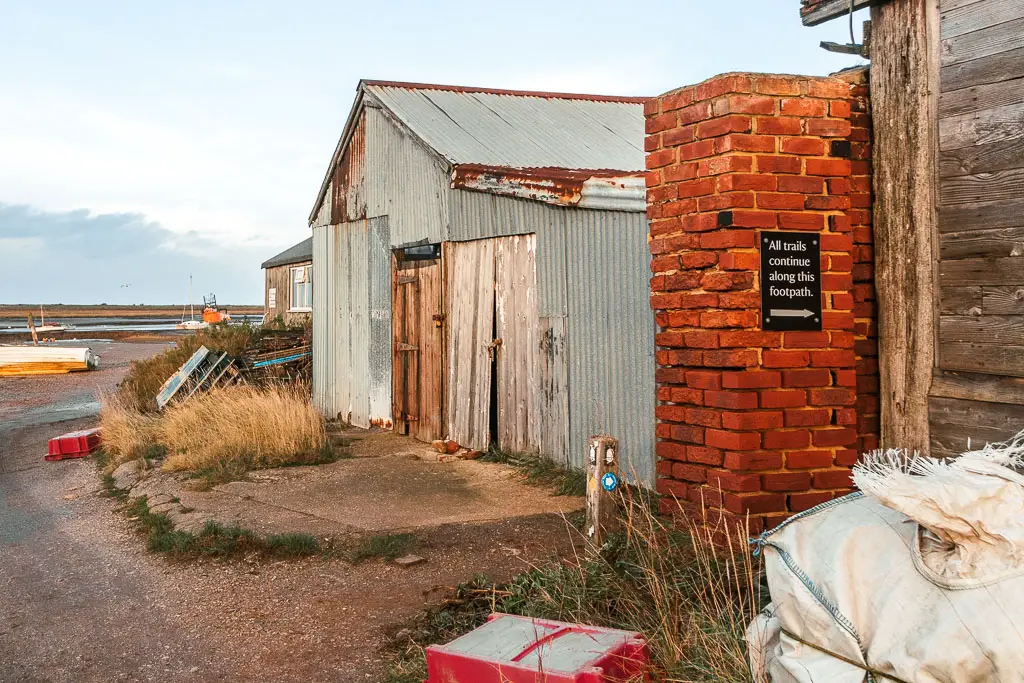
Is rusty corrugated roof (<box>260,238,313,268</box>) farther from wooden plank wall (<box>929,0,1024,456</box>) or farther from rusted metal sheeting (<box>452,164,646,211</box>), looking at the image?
wooden plank wall (<box>929,0,1024,456</box>)

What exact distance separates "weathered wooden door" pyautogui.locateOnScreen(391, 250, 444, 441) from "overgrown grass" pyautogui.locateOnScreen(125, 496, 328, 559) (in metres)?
4.00

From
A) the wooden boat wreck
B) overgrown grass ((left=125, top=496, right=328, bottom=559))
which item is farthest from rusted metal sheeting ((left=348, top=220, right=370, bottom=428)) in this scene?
the wooden boat wreck

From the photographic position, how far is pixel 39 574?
6.42 metres

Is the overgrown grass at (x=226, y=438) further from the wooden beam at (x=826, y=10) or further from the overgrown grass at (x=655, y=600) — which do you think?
the wooden beam at (x=826, y=10)

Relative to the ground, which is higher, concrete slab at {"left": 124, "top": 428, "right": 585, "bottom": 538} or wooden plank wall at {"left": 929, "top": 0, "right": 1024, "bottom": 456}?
wooden plank wall at {"left": 929, "top": 0, "right": 1024, "bottom": 456}

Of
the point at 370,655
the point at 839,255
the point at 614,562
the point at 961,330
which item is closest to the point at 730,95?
the point at 839,255

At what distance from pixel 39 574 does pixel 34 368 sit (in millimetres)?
23387

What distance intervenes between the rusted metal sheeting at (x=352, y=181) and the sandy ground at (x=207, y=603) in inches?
231

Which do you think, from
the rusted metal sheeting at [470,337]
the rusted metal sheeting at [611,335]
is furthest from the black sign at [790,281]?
the rusted metal sheeting at [470,337]

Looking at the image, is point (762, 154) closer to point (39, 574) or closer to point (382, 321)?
point (39, 574)

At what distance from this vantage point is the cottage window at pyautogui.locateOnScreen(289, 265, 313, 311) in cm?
2634

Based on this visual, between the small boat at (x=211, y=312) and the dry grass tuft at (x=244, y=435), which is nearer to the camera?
the dry grass tuft at (x=244, y=435)

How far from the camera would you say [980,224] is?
401cm

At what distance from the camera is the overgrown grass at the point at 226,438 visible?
9.40m
